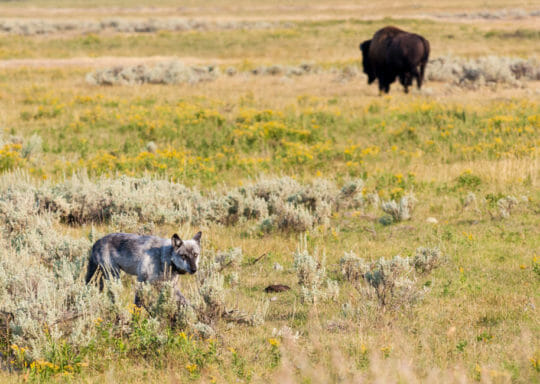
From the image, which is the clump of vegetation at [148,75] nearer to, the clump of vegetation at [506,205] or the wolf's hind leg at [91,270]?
the clump of vegetation at [506,205]

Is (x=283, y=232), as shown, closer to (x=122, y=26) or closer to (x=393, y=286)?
(x=393, y=286)

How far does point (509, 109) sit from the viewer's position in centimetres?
1609

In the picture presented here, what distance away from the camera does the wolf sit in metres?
5.31

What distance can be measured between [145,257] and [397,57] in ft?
54.4

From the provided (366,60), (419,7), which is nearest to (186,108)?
(366,60)

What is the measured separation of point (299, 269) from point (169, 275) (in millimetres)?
1460

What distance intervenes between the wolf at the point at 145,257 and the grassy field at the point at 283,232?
0.64ft

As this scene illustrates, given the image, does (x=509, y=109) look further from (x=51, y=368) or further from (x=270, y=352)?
(x=51, y=368)

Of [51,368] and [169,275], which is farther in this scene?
[169,275]

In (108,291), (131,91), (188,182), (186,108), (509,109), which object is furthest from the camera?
(131,91)

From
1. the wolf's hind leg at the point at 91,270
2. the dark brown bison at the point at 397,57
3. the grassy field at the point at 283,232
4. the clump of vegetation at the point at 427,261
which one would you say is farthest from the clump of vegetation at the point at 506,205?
the dark brown bison at the point at 397,57

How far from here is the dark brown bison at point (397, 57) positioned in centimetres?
2025

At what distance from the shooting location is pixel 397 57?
20391 millimetres

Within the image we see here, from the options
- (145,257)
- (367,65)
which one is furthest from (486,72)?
(145,257)
